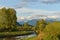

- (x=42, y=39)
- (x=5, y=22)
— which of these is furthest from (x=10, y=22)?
(x=42, y=39)

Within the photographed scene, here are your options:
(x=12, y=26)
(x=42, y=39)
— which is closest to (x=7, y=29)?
(x=12, y=26)

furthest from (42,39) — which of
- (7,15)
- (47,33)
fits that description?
(7,15)

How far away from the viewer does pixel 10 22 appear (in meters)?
125

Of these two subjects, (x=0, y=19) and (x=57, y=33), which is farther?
(x=0, y=19)

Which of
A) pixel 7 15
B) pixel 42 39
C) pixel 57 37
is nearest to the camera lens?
pixel 57 37

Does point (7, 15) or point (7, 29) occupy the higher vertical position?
point (7, 15)

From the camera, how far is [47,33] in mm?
46062

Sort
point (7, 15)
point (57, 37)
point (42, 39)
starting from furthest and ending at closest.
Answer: point (7, 15) < point (42, 39) < point (57, 37)

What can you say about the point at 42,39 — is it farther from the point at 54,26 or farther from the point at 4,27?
the point at 4,27

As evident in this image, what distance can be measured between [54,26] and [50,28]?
1142mm

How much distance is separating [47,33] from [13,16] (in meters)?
78.9

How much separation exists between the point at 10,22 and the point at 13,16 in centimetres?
379

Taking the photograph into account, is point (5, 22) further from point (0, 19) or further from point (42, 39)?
point (42, 39)

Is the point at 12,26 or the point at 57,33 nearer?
the point at 57,33
